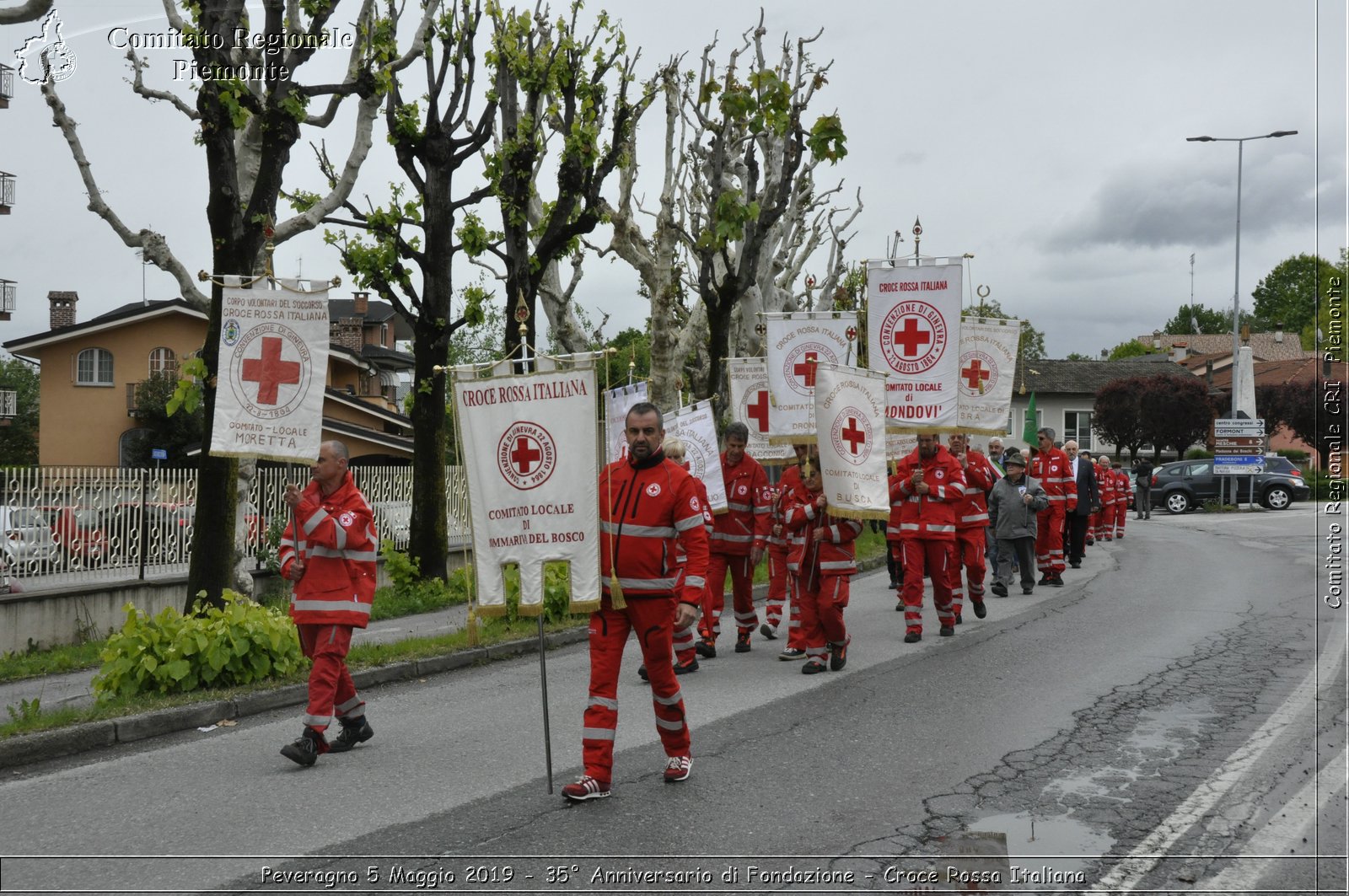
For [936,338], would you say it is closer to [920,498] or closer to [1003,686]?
[920,498]

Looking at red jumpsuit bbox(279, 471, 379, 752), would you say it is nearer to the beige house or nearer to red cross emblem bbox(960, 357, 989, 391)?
red cross emblem bbox(960, 357, 989, 391)

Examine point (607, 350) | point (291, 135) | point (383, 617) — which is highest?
point (291, 135)

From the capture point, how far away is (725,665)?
425 inches

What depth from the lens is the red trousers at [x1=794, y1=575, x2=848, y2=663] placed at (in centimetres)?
1003

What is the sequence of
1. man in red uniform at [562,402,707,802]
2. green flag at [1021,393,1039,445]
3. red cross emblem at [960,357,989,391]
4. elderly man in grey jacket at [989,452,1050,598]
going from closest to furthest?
man in red uniform at [562,402,707,802] → red cross emblem at [960,357,989,391] → elderly man in grey jacket at [989,452,1050,598] → green flag at [1021,393,1039,445]

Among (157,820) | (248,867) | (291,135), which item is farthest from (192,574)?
(248,867)

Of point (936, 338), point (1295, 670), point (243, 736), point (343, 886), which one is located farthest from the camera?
point (936, 338)

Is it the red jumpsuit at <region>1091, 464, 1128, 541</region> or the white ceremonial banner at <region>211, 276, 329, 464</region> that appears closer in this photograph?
the white ceremonial banner at <region>211, 276, 329, 464</region>

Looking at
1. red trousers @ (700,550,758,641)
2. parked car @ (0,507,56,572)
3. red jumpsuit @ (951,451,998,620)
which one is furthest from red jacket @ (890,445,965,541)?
parked car @ (0,507,56,572)

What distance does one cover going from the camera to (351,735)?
7.76m

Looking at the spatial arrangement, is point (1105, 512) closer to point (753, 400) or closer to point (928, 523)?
point (753, 400)

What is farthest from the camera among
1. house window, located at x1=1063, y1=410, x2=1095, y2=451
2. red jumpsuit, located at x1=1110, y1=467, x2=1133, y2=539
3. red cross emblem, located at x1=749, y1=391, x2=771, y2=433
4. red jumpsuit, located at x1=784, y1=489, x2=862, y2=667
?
house window, located at x1=1063, y1=410, x2=1095, y2=451

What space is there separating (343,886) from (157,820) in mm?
1651

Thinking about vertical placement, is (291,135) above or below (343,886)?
above
